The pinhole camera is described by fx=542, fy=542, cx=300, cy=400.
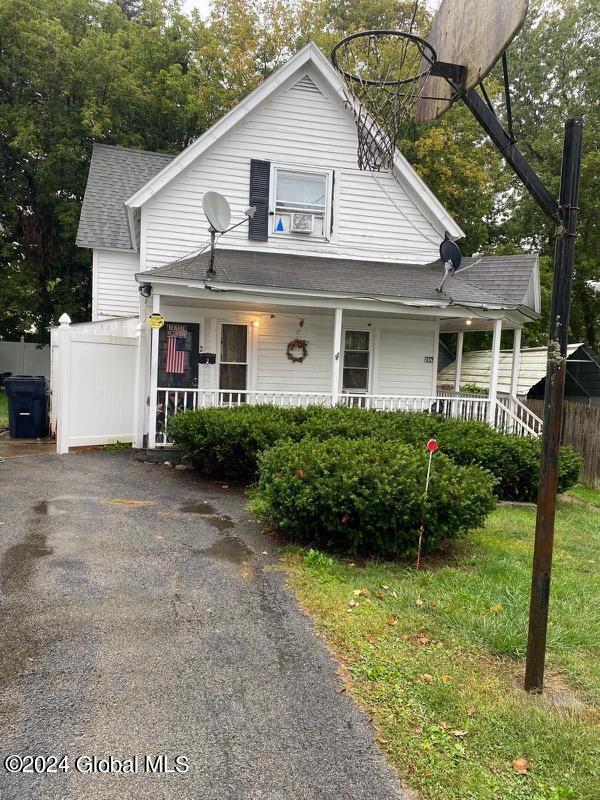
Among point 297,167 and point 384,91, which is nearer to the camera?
point 384,91

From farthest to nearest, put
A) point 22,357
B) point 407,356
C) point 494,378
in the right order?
point 22,357, point 407,356, point 494,378

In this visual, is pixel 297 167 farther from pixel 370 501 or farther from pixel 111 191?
pixel 370 501

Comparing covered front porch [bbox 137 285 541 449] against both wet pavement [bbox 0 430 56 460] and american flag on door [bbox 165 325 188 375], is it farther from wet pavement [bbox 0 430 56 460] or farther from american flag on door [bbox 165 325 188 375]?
wet pavement [bbox 0 430 56 460]

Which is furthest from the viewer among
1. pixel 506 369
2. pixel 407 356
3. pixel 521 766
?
pixel 506 369

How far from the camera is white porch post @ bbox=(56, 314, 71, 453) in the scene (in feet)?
30.8

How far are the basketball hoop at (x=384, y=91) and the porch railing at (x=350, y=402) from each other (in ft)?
15.6

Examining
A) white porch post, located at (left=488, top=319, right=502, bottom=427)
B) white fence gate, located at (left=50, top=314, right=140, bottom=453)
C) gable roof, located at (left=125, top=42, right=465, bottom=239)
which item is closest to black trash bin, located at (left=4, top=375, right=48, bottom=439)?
white fence gate, located at (left=50, top=314, right=140, bottom=453)

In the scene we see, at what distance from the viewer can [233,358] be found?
11781 millimetres

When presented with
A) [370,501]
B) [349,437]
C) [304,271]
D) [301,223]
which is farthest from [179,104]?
[370,501]

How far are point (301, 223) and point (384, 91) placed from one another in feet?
20.8

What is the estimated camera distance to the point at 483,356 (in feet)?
67.9

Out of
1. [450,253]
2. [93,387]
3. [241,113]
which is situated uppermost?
[241,113]

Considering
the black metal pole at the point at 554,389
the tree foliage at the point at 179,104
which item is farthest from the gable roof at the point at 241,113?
the tree foliage at the point at 179,104

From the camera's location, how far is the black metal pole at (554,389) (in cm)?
302
